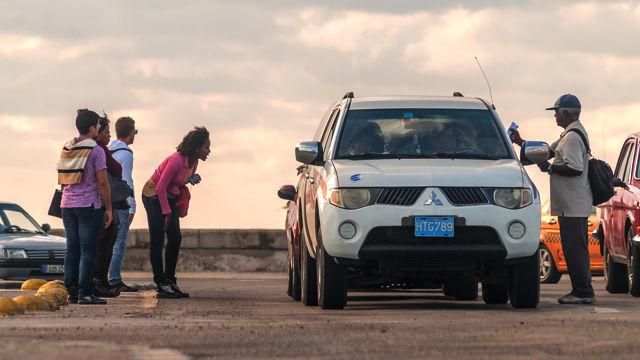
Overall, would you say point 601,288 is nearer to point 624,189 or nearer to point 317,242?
point 624,189

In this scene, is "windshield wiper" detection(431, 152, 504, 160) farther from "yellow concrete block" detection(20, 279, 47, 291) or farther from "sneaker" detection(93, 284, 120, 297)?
"yellow concrete block" detection(20, 279, 47, 291)

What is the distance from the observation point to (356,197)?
13516mm

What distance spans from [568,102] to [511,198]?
2344 mm

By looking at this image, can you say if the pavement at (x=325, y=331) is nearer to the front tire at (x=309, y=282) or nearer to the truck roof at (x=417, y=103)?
the front tire at (x=309, y=282)

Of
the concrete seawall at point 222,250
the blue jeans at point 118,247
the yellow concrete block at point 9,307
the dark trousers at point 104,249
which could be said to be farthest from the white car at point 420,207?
the concrete seawall at point 222,250

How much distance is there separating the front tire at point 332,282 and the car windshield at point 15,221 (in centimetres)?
1040

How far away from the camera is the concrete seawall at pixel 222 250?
1230 inches

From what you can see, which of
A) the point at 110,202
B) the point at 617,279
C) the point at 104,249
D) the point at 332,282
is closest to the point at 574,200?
the point at 332,282

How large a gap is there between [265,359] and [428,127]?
20.6 ft

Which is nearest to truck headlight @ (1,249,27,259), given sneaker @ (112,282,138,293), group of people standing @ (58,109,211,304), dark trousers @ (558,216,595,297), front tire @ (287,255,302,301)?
sneaker @ (112,282,138,293)

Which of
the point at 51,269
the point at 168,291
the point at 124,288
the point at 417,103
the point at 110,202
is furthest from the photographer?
the point at 51,269

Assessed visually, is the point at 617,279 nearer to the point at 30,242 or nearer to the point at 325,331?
the point at 30,242

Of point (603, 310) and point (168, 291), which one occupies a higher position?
point (168, 291)

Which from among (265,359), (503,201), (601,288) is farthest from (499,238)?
(601,288)
